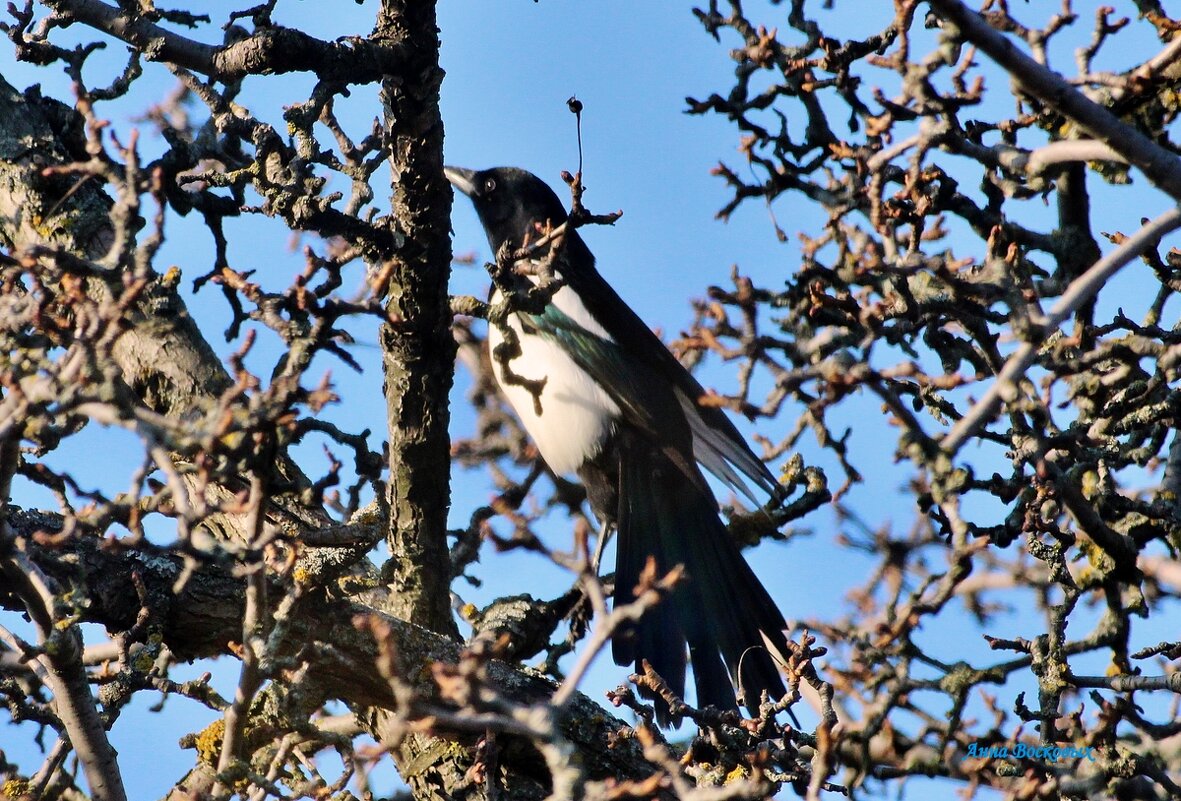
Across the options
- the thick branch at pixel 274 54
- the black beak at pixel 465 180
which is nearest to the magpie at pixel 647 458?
the black beak at pixel 465 180

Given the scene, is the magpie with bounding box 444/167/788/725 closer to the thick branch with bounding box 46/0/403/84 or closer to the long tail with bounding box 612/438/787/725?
the long tail with bounding box 612/438/787/725

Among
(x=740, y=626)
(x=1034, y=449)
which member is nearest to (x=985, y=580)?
(x=740, y=626)

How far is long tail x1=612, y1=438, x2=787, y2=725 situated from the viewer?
4.58 m

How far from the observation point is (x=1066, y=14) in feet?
10.1

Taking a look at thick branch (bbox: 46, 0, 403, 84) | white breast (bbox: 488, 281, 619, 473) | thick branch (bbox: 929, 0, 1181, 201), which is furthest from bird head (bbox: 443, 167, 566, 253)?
thick branch (bbox: 929, 0, 1181, 201)

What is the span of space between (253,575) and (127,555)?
3.30 feet

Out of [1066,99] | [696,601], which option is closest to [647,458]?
[696,601]

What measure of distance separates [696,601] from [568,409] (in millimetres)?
1081

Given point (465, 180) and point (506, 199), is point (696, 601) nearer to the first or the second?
point (506, 199)

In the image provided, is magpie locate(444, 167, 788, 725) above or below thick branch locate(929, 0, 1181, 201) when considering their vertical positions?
above

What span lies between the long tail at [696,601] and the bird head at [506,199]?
1386 millimetres

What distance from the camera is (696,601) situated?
4.81 m

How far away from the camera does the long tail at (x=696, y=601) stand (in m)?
4.58

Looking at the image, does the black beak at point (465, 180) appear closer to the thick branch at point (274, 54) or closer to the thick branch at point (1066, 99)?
the thick branch at point (274, 54)
